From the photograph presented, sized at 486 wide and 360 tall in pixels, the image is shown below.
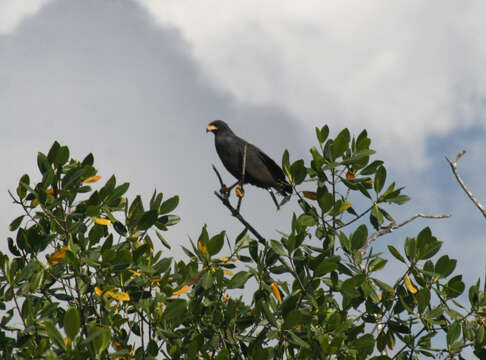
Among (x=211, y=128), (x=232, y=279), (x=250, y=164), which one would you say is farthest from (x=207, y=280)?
(x=211, y=128)

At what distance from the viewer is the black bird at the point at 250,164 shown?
718cm

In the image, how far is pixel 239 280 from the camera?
4.62 meters

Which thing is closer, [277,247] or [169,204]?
[277,247]

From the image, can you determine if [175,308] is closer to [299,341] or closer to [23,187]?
[299,341]

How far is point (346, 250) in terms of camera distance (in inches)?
187

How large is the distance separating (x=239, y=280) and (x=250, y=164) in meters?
2.86

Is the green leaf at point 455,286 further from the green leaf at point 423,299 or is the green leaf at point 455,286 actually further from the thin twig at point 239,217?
the thin twig at point 239,217

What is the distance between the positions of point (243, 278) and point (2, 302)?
5.95ft

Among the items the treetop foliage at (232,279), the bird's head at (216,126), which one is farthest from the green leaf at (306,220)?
the bird's head at (216,126)

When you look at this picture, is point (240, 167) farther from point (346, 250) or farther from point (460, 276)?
point (460, 276)

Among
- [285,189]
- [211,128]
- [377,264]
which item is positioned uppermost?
[211,128]

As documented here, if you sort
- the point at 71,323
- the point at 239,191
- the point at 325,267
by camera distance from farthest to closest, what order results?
the point at 239,191 < the point at 325,267 < the point at 71,323

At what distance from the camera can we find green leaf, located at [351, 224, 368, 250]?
4.71m

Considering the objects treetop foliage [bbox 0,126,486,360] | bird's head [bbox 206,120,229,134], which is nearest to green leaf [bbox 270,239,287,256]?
treetop foliage [bbox 0,126,486,360]
